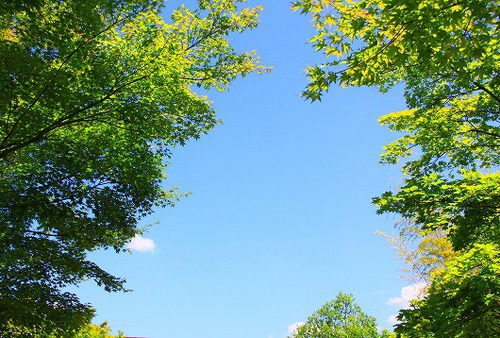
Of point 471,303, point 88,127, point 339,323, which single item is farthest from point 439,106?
point 339,323

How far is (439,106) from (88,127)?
31.3 ft

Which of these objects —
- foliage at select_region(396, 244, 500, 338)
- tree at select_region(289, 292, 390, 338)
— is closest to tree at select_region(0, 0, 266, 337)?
foliage at select_region(396, 244, 500, 338)

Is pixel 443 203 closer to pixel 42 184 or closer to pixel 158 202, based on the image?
pixel 158 202

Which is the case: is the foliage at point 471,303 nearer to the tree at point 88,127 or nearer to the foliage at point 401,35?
the foliage at point 401,35

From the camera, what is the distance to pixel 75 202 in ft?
33.7

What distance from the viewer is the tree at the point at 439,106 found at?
413 cm

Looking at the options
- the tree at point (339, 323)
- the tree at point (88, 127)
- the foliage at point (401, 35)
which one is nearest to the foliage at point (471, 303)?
the foliage at point (401, 35)

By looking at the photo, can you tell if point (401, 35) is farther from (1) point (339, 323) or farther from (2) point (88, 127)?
(1) point (339, 323)

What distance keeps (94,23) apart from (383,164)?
354 inches

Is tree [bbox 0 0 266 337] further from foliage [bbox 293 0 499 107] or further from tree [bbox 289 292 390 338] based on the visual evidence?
tree [bbox 289 292 390 338]

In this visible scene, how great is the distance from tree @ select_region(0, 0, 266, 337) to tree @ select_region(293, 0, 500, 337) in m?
5.16

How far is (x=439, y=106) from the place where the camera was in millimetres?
Result: 10023

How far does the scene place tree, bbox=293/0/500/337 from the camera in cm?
413

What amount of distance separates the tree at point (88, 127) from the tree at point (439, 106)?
5.16 m
